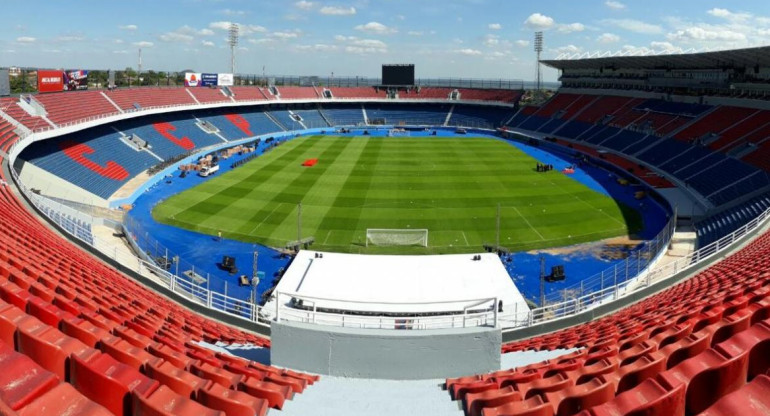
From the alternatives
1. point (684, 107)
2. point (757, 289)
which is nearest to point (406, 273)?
point (757, 289)

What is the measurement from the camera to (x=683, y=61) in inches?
2363

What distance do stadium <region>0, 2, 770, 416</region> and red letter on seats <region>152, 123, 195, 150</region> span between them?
0.37 meters

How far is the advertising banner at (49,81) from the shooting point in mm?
49719

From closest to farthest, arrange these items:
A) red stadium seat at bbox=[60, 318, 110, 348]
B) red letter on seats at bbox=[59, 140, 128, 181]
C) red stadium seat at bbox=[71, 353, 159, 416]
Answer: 1. red stadium seat at bbox=[71, 353, 159, 416]
2. red stadium seat at bbox=[60, 318, 110, 348]
3. red letter on seats at bbox=[59, 140, 128, 181]

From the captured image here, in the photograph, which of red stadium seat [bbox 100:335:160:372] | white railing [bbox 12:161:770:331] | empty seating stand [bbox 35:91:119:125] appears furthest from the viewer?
empty seating stand [bbox 35:91:119:125]

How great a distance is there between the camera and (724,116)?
51.9 meters

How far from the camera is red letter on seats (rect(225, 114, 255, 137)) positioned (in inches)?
3054

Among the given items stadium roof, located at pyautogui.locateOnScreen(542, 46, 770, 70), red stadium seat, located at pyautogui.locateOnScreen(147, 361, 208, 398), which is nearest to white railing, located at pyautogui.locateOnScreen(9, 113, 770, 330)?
red stadium seat, located at pyautogui.locateOnScreen(147, 361, 208, 398)

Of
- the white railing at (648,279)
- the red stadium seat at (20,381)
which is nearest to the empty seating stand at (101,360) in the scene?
the red stadium seat at (20,381)

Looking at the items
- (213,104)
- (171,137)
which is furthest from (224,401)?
(213,104)

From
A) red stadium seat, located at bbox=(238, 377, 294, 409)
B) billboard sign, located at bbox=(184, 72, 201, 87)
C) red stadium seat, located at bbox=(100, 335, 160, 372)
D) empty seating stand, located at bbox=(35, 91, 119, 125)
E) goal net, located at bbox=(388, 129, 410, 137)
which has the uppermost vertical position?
billboard sign, located at bbox=(184, 72, 201, 87)

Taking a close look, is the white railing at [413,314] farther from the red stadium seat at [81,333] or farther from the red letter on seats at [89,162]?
the red letter on seats at [89,162]

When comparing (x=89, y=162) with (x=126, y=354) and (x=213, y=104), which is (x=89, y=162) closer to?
(x=213, y=104)

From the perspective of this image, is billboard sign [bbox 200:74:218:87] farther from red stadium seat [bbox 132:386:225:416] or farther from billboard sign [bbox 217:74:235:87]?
red stadium seat [bbox 132:386:225:416]
